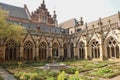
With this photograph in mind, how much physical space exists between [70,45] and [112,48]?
34.4ft

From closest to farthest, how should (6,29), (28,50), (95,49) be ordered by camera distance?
(6,29), (95,49), (28,50)

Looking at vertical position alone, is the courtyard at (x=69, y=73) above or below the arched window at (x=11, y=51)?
below

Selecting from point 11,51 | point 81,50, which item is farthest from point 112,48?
point 11,51

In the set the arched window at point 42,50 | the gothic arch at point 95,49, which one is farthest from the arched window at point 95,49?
the arched window at point 42,50

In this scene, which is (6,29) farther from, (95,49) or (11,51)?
(95,49)

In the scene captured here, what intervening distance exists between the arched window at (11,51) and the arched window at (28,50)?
1904 millimetres

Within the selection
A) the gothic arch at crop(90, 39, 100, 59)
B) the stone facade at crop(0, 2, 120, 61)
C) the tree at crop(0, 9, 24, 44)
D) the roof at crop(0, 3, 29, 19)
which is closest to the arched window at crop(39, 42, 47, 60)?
the stone facade at crop(0, 2, 120, 61)

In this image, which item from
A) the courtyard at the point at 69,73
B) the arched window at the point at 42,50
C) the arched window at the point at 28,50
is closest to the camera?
the courtyard at the point at 69,73

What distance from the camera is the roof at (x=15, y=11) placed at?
111 feet

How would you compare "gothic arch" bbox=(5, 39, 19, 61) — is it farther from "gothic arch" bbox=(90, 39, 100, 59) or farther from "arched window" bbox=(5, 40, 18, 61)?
"gothic arch" bbox=(90, 39, 100, 59)

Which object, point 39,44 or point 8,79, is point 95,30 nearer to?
point 39,44

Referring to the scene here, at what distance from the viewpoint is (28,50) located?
92.6 feet

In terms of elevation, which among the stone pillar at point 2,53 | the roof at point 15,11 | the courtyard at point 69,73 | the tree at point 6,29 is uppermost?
the roof at point 15,11

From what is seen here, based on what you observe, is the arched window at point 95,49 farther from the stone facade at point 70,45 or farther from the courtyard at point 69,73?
the courtyard at point 69,73
